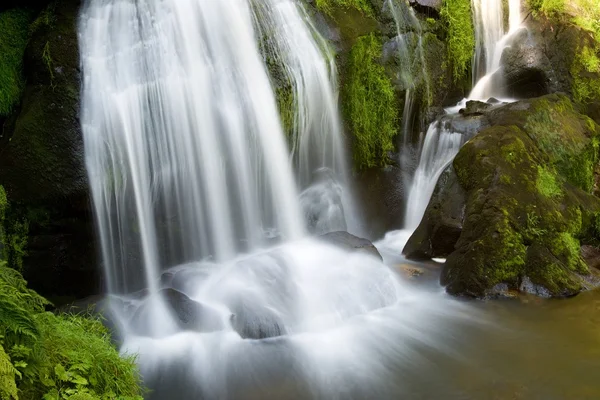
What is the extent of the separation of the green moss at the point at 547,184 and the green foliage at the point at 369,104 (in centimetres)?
252

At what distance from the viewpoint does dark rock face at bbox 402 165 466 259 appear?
7.04 metres

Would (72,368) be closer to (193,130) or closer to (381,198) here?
(193,130)

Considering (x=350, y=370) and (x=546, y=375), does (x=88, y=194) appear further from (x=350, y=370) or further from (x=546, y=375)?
(x=546, y=375)

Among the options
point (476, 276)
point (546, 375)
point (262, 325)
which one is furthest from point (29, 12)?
point (546, 375)

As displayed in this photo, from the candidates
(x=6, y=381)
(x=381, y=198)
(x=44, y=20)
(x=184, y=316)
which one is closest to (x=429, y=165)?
(x=381, y=198)

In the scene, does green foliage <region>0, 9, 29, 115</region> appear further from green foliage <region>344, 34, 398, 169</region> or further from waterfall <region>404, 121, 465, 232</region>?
waterfall <region>404, 121, 465, 232</region>

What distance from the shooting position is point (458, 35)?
9969 mm

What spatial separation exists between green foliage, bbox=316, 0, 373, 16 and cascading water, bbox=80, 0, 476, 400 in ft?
1.75

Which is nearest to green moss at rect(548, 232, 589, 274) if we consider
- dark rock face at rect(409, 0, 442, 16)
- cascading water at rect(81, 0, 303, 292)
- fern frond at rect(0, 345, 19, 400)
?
cascading water at rect(81, 0, 303, 292)

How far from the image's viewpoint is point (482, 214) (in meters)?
6.56

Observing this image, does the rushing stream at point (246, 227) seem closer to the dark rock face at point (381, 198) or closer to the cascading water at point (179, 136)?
the cascading water at point (179, 136)

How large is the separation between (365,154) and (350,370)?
446 centimetres

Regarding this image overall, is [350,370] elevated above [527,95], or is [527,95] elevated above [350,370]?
[527,95]

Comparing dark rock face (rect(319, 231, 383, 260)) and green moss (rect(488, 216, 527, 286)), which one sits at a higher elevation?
dark rock face (rect(319, 231, 383, 260))
